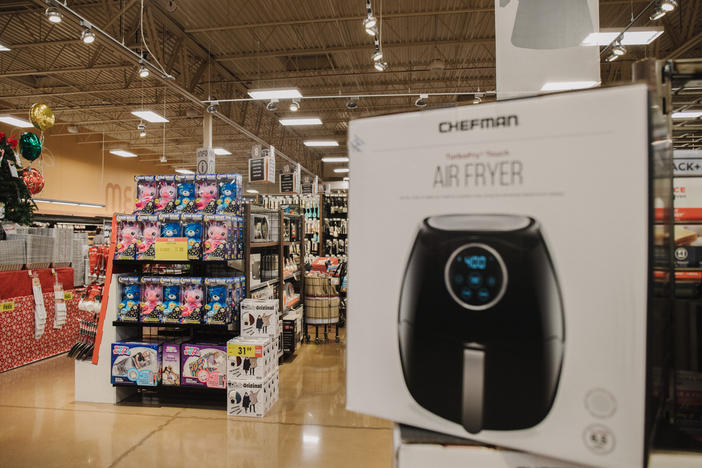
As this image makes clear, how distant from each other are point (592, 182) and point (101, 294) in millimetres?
4759

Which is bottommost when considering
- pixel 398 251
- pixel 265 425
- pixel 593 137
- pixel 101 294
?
pixel 265 425

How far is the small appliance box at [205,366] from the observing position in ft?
12.7

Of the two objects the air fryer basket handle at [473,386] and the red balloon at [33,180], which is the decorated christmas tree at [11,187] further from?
the air fryer basket handle at [473,386]

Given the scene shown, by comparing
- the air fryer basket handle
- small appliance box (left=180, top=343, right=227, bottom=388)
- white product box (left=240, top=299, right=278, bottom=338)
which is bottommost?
small appliance box (left=180, top=343, right=227, bottom=388)

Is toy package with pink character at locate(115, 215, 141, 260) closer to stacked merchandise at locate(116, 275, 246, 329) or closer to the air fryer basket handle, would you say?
stacked merchandise at locate(116, 275, 246, 329)

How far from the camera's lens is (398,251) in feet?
2.26

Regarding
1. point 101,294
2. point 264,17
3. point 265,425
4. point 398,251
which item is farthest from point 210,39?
point 398,251

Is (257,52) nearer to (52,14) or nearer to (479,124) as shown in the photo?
(52,14)

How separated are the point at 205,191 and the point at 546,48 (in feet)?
11.0

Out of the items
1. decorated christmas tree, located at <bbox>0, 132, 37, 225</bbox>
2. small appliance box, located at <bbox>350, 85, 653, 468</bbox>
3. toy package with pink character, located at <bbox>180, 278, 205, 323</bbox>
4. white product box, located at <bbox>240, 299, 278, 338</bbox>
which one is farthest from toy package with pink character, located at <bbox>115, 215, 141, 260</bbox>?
small appliance box, located at <bbox>350, 85, 653, 468</bbox>

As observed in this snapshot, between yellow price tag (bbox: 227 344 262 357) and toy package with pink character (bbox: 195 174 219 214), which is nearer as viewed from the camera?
yellow price tag (bbox: 227 344 262 357)

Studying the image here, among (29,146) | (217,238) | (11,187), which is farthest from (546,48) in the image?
(29,146)

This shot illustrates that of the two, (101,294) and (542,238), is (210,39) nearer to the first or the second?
(101,294)

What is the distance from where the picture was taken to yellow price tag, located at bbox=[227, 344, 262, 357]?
3.72 metres
